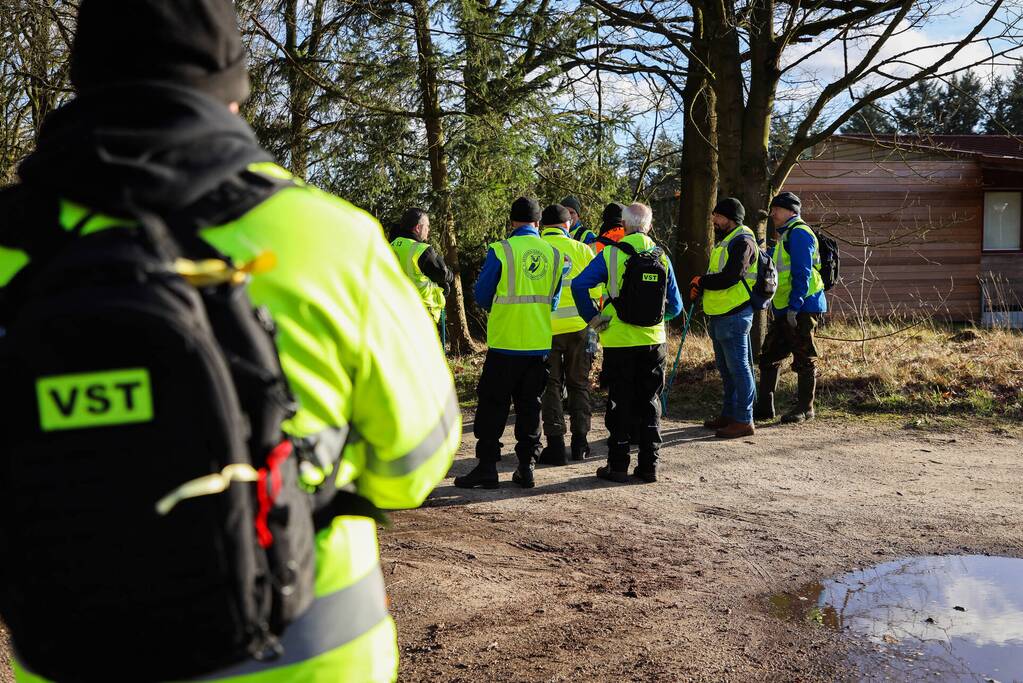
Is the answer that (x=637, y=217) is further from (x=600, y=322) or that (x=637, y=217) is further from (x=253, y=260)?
(x=253, y=260)

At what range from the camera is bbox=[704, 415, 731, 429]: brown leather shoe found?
31.2ft

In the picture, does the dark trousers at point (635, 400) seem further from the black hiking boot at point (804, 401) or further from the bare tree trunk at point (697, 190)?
the bare tree trunk at point (697, 190)

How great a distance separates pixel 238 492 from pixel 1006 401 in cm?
1009

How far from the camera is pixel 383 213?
515 inches

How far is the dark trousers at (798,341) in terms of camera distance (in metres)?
9.72

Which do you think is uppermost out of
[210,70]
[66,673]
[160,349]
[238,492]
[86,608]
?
[210,70]

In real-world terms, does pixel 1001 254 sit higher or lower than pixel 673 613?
higher

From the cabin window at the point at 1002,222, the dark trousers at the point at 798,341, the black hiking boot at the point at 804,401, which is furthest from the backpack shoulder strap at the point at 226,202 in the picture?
the cabin window at the point at 1002,222

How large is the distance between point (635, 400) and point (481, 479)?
4.46 feet

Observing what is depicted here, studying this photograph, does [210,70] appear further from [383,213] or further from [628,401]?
[383,213]

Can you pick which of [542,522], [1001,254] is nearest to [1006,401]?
[542,522]

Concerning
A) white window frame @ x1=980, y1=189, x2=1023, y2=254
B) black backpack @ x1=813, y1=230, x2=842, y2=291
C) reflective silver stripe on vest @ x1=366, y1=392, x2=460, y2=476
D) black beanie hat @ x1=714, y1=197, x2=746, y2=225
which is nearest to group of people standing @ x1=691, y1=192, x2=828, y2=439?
black beanie hat @ x1=714, y1=197, x2=746, y2=225

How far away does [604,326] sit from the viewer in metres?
7.61

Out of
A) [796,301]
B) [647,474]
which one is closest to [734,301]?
[796,301]
